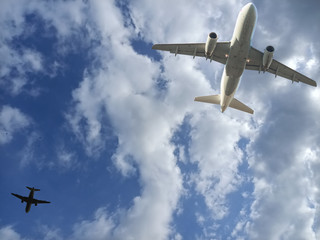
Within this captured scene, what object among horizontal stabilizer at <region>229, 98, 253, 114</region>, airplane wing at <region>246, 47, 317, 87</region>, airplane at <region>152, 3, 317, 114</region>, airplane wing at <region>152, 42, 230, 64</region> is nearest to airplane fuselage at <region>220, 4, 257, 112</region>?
airplane at <region>152, 3, 317, 114</region>

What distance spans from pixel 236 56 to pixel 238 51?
907mm

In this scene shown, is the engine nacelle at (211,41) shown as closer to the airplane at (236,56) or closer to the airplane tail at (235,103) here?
the airplane at (236,56)

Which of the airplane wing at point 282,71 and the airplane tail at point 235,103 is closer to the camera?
the airplane wing at point 282,71

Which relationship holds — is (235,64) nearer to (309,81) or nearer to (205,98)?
(205,98)

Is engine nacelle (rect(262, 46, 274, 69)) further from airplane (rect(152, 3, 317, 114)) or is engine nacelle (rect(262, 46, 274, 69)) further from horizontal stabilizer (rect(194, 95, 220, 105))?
horizontal stabilizer (rect(194, 95, 220, 105))

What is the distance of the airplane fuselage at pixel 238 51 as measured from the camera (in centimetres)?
2931

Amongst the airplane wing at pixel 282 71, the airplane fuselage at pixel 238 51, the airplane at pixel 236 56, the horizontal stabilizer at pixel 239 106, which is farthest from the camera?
the horizontal stabilizer at pixel 239 106

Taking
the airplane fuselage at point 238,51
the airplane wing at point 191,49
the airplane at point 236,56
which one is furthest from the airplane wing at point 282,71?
the airplane fuselage at point 238,51

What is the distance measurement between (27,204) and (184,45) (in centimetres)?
4066

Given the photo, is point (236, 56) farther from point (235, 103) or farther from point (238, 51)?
point (235, 103)

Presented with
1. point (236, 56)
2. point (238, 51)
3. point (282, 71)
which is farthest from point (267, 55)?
point (282, 71)

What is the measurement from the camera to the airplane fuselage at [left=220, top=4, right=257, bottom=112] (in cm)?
2931

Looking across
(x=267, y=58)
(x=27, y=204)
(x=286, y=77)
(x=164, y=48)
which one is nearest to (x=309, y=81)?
(x=286, y=77)

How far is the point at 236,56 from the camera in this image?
3288 centimetres
